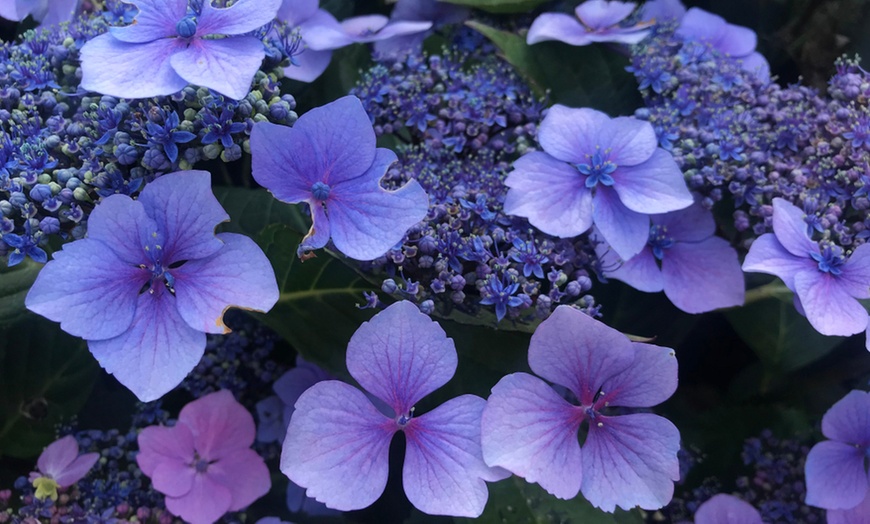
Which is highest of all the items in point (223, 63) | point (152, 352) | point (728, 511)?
point (223, 63)

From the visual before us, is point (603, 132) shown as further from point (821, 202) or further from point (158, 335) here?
point (158, 335)

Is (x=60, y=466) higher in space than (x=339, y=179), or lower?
lower

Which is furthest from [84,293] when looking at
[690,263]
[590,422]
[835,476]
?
[835,476]

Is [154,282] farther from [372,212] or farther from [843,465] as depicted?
[843,465]

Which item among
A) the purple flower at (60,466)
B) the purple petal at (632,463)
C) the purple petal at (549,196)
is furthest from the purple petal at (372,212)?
the purple flower at (60,466)

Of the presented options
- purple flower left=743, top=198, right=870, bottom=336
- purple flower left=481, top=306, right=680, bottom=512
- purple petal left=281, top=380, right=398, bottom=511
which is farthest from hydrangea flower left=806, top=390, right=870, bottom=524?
purple petal left=281, top=380, right=398, bottom=511

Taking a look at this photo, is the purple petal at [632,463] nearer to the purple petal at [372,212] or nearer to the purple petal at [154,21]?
the purple petal at [372,212]

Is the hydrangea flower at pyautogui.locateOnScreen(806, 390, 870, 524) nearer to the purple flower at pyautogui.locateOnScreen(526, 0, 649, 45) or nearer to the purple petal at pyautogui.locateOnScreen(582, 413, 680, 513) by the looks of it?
the purple petal at pyautogui.locateOnScreen(582, 413, 680, 513)
